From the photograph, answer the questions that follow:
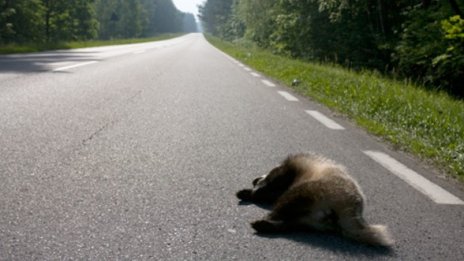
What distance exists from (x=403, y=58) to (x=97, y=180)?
13.3 metres

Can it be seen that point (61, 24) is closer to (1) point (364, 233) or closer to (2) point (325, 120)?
(2) point (325, 120)

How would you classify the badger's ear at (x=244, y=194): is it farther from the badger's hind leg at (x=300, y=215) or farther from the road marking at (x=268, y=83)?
the road marking at (x=268, y=83)

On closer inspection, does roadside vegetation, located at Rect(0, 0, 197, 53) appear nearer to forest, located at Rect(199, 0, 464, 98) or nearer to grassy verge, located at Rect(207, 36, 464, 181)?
forest, located at Rect(199, 0, 464, 98)

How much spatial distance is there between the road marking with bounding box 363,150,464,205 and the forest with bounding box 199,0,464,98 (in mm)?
6006

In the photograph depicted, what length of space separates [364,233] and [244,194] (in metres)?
0.90

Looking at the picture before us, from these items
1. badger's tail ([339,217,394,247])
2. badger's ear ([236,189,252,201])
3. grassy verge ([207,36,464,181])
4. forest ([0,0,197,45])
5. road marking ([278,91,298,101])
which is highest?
badger's tail ([339,217,394,247])

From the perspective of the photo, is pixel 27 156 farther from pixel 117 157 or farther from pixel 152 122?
pixel 152 122

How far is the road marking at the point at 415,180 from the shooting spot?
3.51 meters

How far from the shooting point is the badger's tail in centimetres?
260

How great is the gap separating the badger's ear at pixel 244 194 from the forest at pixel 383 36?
7849 millimetres

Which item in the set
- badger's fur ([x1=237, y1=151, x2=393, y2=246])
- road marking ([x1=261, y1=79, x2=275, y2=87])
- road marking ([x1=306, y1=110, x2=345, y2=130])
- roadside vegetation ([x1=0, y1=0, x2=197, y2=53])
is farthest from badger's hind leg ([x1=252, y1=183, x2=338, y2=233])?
roadside vegetation ([x1=0, y1=0, x2=197, y2=53])

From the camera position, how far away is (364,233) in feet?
8.57

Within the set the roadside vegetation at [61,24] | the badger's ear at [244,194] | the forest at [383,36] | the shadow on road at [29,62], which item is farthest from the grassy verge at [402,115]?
the roadside vegetation at [61,24]

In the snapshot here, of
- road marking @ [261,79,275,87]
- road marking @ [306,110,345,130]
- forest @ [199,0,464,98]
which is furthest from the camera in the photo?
forest @ [199,0,464,98]
